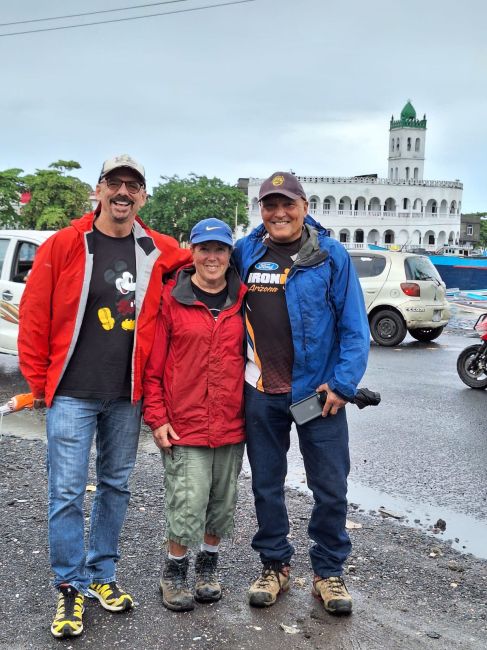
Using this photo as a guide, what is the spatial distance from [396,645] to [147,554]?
5.20ft

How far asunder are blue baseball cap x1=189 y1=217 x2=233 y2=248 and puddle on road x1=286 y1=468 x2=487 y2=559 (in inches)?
98.8

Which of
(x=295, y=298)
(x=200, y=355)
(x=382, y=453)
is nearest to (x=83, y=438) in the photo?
(x=200, y=355)

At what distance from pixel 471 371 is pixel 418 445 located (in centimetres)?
337

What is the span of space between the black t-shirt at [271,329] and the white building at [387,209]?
5536 inches

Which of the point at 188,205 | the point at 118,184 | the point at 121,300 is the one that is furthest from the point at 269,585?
the point at 188,205

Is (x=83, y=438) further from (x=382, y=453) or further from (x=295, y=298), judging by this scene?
(x=382, y=453)

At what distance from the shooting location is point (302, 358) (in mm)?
3812

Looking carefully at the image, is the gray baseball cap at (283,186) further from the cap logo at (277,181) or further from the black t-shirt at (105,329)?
the black t-shirt at (105,329)

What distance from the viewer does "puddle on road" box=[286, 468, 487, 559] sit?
4.93 meters

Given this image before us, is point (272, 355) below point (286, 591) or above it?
above

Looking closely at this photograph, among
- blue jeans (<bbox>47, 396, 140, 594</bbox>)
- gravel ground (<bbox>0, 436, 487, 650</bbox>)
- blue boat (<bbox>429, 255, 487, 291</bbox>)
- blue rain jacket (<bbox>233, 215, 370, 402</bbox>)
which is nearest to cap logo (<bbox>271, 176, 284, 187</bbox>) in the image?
blue rain jacket (<bbox>233, 215, 370, 402</bbox>)

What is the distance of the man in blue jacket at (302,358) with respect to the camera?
379cm

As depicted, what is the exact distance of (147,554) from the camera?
4473mm

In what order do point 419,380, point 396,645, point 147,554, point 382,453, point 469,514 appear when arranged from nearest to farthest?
point 396,645 → point 147,554 → point 469,514 → point 382,453 → point 419,380
